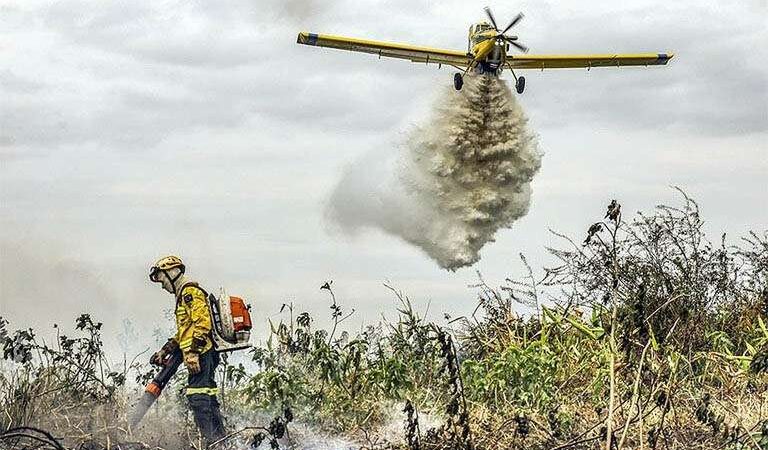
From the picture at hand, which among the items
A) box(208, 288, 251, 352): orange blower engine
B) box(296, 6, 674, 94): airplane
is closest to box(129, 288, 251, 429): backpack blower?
box(208, 288, 251, 352): orange blower engine

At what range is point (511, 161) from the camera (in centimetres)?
2888

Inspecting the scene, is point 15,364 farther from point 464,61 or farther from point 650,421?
point 464,61

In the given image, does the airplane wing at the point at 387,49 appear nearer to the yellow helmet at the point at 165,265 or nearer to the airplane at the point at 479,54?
the airplane at the point at 479,54

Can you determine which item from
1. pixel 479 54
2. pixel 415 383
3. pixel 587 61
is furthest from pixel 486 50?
pixel 415 383

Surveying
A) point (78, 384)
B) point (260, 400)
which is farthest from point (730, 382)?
point (78, 384)

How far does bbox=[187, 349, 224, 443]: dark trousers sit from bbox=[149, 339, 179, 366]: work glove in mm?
499

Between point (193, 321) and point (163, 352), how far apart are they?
2.15 feet

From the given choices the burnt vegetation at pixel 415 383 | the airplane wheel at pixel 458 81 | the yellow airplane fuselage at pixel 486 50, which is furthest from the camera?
the airplane wheel at pixel 458 81

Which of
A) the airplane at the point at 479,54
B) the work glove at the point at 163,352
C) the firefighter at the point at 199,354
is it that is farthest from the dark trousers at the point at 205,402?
the airplane at the point at 479,54

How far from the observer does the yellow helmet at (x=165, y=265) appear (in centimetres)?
1095

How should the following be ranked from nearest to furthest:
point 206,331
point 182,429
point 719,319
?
point 206,331, point 182,429, point 719,319

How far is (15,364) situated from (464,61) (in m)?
18.8

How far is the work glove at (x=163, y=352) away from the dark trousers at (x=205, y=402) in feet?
1.64

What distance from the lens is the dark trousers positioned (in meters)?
10.6
